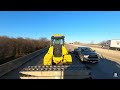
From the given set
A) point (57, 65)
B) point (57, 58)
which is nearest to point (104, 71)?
point (57, 58)

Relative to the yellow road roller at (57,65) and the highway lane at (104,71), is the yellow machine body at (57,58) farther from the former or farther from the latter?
the highway lane at (104,71)

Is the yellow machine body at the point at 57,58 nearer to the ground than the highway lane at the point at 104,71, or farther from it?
farther from it

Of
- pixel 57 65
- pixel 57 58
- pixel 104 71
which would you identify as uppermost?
pixel 57 58

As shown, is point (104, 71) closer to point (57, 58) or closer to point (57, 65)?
point (57, 58)

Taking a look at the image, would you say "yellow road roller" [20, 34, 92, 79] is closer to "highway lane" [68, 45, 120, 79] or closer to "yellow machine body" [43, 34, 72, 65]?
"yellow machine body" [43, 34, 72, 65]

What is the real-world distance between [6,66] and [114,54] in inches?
972

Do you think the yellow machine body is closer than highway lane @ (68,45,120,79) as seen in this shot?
Yes

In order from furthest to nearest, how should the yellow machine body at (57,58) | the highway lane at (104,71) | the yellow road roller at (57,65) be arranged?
1. the highway lane at (104,71)
2. the yellow machine body at (57,58)
3. the yellow road roller at (57,65)

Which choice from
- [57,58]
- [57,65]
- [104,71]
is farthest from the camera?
[104,71]

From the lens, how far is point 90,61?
22.3 m

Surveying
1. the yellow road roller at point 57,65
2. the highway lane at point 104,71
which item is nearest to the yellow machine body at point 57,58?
the yellow road roller at point 57,65

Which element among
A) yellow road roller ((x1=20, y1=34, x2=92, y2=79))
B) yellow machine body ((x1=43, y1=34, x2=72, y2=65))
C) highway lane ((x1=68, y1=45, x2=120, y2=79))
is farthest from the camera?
highway lane ((x1=68, y1=45, x2=120, y2=79))

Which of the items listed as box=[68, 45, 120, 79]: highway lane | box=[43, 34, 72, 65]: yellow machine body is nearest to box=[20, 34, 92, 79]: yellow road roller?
box=[43, 34, 72, 65]: yellow machine body
